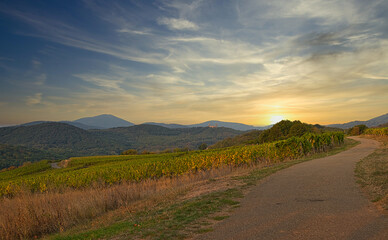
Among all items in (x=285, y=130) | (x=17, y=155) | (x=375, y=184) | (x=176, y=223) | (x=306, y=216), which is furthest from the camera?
(x=17, y=155)

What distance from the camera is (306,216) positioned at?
627 cm

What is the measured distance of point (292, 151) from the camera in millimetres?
24656

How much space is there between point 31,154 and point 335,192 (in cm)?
15815

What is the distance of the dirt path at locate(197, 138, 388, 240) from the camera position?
5.18 metres

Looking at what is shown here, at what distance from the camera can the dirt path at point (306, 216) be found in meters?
5.18

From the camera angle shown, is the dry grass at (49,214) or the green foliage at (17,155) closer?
the dry grass at (49,214)

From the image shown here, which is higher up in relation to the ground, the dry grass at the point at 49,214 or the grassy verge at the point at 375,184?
the grassy verge at the point at 375,184

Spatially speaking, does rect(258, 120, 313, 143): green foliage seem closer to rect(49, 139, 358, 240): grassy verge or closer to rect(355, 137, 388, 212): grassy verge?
rect(355, 137, 388, 212): grassy verge

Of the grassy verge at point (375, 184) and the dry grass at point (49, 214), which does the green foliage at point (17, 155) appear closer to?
the dry grass at point (49, 214)

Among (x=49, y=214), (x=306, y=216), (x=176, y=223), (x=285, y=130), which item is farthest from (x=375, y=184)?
(x=285, y=130)

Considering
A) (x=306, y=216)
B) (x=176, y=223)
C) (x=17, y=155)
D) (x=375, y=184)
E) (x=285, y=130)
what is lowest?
(x=17, y=155)

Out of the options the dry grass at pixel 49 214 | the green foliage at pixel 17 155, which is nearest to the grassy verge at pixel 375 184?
the dry grass at pixel 49 214

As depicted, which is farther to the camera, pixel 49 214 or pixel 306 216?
pixel 49 214

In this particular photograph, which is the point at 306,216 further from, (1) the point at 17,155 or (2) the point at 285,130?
(1) the point at 17,155
